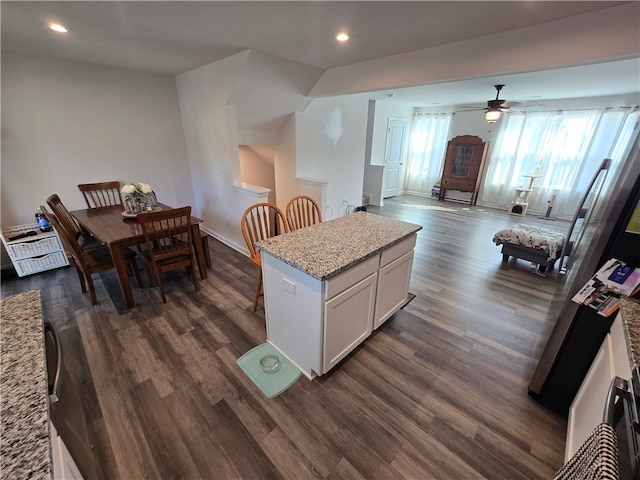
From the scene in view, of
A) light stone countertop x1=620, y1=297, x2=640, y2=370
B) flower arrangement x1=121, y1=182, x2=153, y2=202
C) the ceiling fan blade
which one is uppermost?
the ceiling fan blade

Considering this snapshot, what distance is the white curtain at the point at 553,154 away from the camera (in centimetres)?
496

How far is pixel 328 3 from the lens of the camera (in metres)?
1.61

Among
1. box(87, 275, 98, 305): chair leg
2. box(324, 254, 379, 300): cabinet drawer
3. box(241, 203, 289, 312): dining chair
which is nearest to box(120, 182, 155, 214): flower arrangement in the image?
box(87, 275, 98, 305): chair leg

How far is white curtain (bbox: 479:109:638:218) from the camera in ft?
16.3

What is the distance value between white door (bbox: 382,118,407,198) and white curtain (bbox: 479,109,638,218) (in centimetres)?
216

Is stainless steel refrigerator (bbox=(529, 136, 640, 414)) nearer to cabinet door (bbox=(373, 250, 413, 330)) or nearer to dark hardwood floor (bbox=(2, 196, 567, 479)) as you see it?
dark hardwood floor (bbox=(2, 196, 567, 479))

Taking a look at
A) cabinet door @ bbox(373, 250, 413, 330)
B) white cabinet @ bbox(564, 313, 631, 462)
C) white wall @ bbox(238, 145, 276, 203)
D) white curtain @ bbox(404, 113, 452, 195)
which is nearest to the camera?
white cabinet @ bbox(564, 313, 631, 462)

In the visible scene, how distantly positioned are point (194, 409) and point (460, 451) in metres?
1.55

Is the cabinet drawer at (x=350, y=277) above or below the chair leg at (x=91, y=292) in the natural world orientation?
above

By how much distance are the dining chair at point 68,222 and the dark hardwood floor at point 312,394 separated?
0.49 meters

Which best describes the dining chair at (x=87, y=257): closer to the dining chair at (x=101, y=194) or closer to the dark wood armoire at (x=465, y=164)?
the dining chair at (x=101, y=194)

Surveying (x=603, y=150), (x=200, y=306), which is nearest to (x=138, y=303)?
(x=200, y=306)

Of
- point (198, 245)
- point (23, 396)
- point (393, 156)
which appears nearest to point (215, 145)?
point (198, 245)

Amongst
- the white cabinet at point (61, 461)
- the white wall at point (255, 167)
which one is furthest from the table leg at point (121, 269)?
the white wall at point (255, 167)
